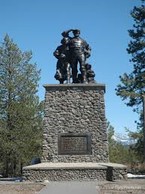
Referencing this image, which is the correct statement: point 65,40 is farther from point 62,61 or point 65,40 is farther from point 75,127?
point 75,127

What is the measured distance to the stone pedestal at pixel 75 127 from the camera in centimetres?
1702

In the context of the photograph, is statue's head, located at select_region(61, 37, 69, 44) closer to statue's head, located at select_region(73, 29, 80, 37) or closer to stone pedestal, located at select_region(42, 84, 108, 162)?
statue's head, located at select_region(73, 29, 80, 37)

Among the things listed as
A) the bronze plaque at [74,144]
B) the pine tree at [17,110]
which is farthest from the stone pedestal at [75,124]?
the pine tree at [17,110]

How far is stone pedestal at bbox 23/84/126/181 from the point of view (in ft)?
55.8

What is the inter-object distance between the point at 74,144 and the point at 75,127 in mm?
760

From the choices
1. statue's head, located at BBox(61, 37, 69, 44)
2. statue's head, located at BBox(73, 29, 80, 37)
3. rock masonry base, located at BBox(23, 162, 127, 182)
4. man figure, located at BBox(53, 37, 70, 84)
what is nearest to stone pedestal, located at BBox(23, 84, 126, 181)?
rock masonry base, located at BBox(23, 162, 127, 182)

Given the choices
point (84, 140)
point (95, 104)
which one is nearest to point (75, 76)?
point (95, 104)

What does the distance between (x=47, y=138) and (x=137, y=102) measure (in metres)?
12.0

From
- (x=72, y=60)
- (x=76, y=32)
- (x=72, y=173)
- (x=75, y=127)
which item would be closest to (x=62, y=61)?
(x=72, y=60)

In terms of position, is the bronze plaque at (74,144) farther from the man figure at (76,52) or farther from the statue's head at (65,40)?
the statue's head at (65,40)

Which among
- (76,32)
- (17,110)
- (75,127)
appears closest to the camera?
(75,127)

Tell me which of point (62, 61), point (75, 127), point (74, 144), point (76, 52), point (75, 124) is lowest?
point (74, 144)

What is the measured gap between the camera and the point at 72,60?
1881 centimetres

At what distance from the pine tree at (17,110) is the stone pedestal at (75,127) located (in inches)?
398
